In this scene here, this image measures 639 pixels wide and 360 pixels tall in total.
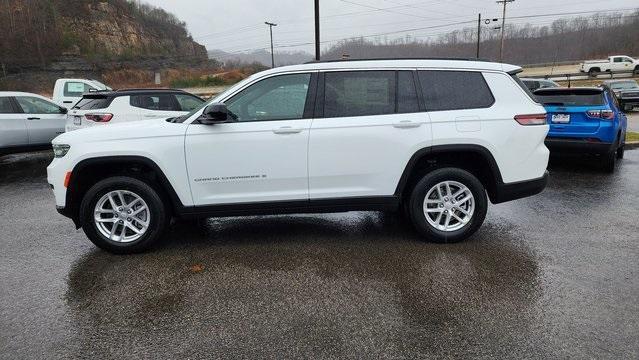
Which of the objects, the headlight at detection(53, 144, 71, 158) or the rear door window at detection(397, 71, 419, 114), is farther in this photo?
the rear door window at detection(397, 71, 419, 114)

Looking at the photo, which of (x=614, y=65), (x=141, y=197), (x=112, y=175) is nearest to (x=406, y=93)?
(x=141, y=197)

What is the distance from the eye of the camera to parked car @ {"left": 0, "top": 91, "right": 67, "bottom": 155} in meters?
9.80

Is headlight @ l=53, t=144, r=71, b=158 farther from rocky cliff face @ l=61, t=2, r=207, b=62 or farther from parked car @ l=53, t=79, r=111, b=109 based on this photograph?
rocky cliff face @ l=61, t=2, r=207, b=62

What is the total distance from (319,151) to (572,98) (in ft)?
20.0

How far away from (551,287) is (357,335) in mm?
1841

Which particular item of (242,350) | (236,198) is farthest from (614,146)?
(242,350)

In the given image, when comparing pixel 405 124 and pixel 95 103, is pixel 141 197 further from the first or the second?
pixel 95 103

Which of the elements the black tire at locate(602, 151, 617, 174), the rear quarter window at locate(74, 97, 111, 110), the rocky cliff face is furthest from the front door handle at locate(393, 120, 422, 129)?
the rocky cliff face

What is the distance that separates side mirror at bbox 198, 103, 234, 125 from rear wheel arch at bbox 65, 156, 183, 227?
0.68m

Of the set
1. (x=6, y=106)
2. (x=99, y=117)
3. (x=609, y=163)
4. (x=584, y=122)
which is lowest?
(x=609, y=163)

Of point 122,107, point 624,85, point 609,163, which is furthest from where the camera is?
point 624,85

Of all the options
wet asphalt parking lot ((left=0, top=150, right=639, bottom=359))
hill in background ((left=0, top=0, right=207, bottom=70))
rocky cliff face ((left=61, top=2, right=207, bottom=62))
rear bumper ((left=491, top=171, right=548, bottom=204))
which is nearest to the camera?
wet asphalt parking lot ((left=0, top=150, right=639, bottom=359))

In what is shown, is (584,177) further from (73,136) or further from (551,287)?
(73,136)

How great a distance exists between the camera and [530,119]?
469cm
